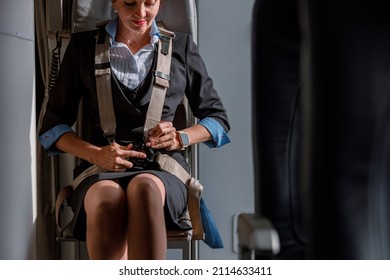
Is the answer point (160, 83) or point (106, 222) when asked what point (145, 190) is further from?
point (160, 83)

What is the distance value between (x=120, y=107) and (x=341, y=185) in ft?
4.00

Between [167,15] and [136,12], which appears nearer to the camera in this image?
[136,12]

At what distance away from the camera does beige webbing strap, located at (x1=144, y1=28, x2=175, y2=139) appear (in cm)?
167

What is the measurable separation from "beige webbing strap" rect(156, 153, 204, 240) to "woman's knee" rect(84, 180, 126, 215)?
0.56 feet

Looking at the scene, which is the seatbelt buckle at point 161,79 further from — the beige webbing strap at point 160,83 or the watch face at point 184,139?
the watch face at point 184,139

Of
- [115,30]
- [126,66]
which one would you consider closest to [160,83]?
[126,66]

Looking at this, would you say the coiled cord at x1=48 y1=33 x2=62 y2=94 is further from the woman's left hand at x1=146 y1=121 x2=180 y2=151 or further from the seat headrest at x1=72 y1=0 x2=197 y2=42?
the woman's left hand at x1=146 y1=121 x2=180 y2=151

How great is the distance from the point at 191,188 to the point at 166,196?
0.14 metres

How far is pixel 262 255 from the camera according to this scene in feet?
2.25

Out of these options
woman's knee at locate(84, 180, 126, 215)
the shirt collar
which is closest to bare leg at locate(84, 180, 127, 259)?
woman's knee at locate(84, 180, 126, 215)

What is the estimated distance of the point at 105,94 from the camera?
168 centimetres
